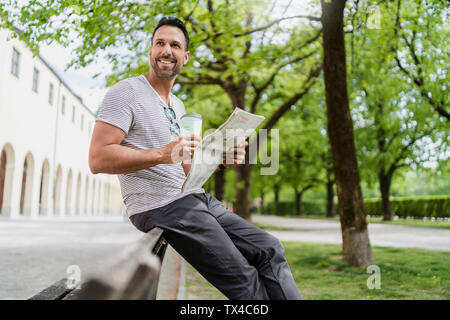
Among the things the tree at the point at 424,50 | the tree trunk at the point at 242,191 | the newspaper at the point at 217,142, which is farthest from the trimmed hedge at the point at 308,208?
the newspaper at the point at 217,142

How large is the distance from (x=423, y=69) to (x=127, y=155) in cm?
1322

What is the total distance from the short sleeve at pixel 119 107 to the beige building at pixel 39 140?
22.2 meters

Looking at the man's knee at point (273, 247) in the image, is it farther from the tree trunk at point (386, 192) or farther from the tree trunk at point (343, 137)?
the tree trunk at point (386, 192)

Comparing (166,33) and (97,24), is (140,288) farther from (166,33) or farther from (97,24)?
(97,24)

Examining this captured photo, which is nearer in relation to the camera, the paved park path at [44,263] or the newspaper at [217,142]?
the newspaper at [217,142]

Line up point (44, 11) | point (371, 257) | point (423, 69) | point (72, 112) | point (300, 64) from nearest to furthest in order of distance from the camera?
point (44, 11) → point (371, 257) → point (423, 69) → point (300, 64) → point (72, 112)

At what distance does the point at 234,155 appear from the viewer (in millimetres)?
2428

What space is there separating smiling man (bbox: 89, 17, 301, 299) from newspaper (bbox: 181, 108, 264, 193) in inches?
2.4

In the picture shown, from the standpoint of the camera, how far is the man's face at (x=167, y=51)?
253cm

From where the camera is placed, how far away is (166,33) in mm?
2574

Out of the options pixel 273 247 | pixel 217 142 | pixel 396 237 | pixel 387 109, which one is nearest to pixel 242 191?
pixel 396 237

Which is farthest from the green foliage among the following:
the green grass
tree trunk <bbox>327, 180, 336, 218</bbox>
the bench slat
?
the bench slat

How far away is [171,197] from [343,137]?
23.0 ft
